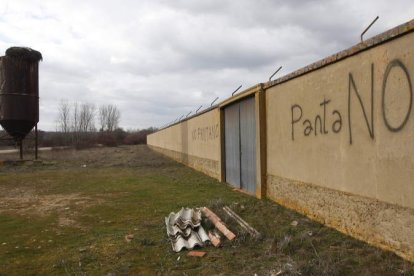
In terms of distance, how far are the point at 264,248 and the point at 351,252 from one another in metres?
1.08

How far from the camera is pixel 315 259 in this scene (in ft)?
15.0

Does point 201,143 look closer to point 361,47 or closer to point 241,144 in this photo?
point 241,144

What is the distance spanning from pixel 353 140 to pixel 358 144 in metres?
0.13

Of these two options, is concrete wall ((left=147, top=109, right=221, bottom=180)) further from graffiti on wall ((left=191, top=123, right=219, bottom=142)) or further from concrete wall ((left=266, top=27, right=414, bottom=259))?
concrete wall ((left=266, top=27, right=414, bottom=259))

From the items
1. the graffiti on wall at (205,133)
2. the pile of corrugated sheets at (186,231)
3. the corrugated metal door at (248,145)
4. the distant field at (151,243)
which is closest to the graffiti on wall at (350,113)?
the distant field at (151,243)

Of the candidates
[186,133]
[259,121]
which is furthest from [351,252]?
[186,133]

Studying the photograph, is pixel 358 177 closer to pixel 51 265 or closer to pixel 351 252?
pixel 351 252

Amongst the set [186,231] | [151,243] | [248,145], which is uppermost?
[248,145]

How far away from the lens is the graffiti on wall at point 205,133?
1417 cm

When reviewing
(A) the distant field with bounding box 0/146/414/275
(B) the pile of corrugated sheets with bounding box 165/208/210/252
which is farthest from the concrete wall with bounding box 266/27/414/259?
(B) the pile of corrugated sheets with bounding box 165/208/210/252

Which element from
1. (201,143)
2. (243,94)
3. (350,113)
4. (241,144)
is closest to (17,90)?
(201,143)

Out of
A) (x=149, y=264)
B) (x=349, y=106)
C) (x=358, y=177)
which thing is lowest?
(x=149, y=264)

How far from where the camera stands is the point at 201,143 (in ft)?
55.3

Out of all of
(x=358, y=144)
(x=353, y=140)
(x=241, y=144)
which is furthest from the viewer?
(x=241, y=144)
